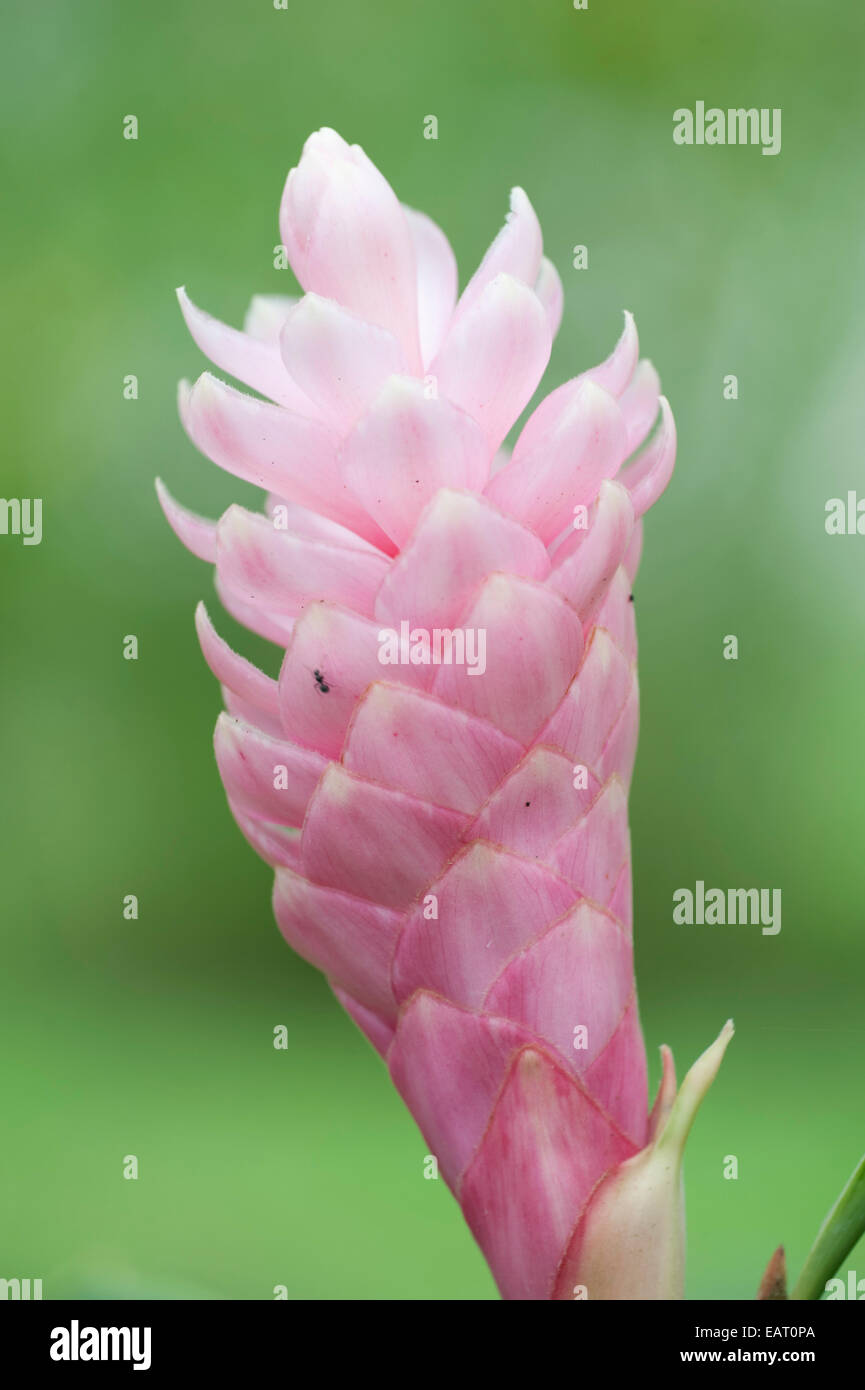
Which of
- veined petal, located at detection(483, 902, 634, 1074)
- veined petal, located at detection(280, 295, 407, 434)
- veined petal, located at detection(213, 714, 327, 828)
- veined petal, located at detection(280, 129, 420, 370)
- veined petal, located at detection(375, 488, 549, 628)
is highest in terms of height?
veined petal, located at detection(280, 129, 420, 370)

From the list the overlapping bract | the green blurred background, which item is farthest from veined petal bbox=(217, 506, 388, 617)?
the green blurred background

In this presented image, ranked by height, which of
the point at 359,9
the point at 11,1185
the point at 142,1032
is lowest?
the point at 11,1185

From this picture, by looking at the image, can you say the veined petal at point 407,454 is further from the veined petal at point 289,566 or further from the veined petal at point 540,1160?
the veined petal at point 540,1160

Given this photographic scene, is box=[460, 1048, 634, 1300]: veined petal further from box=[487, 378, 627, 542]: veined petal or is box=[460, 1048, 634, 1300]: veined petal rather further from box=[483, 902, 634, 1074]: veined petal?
box=[487, 378, 627, 542]: veined petal

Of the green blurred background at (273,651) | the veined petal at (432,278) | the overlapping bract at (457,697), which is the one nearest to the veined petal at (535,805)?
the overlapping bract at (457,697)

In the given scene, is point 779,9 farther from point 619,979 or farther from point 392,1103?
point 392,1103

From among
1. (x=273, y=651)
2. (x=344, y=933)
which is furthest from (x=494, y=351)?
(x=273, y=651)

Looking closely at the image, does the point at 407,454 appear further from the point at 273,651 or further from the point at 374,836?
the point at 273,651

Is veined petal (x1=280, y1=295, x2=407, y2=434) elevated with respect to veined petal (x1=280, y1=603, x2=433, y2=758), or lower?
elevated
